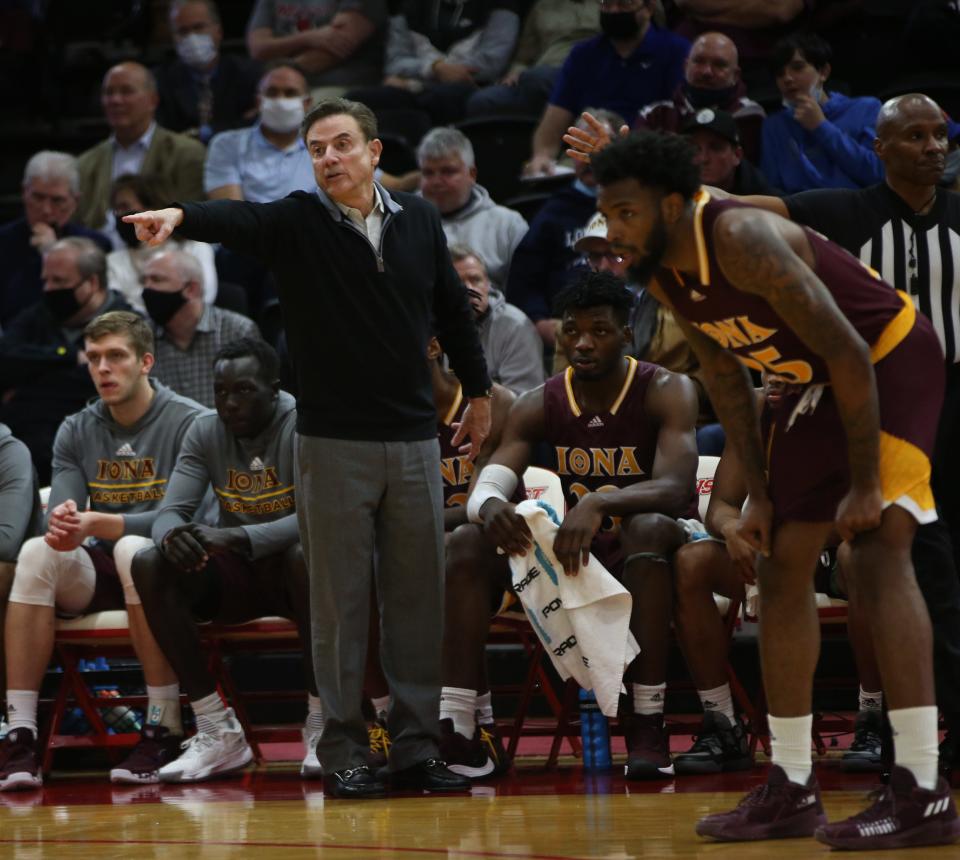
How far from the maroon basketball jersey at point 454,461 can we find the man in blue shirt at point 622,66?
2.76m

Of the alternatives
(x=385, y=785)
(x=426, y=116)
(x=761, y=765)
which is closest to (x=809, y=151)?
(x=426, y=116)

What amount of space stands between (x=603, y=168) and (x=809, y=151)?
3.94 metres

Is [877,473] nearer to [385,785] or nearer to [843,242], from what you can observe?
[843,242]

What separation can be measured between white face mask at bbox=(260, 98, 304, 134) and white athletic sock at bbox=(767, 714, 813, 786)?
5901 mm

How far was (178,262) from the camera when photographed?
23.6 feet

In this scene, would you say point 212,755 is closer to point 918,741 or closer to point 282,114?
point 918,741

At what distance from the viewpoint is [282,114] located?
8.59 m

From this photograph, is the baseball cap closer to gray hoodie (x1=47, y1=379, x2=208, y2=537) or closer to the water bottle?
gray hoodie (x1=47, y1=379, x2=208, y2=537)

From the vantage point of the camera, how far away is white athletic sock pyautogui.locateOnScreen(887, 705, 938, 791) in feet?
10.8

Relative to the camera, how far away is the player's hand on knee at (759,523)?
11.4ft

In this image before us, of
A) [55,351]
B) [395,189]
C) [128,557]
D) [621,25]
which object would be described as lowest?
[128,557]

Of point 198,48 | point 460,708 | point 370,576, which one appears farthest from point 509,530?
point 198,48

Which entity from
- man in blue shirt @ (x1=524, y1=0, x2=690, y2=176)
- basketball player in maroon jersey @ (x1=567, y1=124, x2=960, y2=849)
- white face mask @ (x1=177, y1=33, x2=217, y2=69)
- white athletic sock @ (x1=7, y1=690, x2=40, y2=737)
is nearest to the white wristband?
basketball player in maroon jersey @ (x1=567, y1=124, x2=960, y2=849)

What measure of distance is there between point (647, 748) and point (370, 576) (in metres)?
0.99
